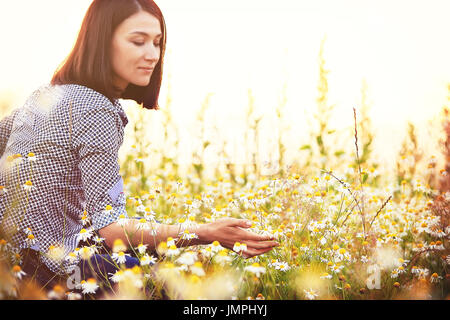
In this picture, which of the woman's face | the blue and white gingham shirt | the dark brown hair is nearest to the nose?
the woman's face

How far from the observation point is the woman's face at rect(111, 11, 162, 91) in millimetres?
1878

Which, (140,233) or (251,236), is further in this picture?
(140,233)

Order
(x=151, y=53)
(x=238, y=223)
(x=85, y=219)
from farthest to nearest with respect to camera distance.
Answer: (x=151, y=53) < (x=85, y=219) < (x=238, y=223)

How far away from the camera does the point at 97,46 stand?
187 centimetres

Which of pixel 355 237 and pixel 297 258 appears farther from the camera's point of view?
pixel 355 237

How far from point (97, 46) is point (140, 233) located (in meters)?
0.86

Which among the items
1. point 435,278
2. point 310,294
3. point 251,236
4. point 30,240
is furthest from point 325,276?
point 30,240

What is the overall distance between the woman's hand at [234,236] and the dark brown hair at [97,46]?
811 millimetres

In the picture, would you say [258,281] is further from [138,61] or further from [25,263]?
[138,61]

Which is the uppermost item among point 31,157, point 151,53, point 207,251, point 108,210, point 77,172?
point 151,53

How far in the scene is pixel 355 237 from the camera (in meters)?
2.27

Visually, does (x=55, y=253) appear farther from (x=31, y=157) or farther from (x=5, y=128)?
(x=5, y=128)
